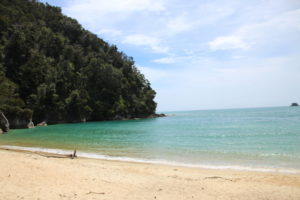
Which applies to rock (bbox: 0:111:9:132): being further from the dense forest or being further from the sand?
the sand

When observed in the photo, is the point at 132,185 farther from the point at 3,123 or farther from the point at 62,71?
the point at 62,71

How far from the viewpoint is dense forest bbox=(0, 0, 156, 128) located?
2424 inches

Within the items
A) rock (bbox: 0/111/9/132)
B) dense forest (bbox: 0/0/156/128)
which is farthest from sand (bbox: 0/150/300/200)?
dense forest (bbox: 0/0/156/128)

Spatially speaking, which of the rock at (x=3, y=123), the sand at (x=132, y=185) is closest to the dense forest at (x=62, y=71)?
the rock at (x=3, y=123)

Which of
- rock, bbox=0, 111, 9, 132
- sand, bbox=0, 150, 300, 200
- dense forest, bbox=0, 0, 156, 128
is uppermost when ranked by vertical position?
dense forest, bbox=0, 0, 156, 128

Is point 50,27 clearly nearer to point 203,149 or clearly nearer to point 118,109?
point 118,109

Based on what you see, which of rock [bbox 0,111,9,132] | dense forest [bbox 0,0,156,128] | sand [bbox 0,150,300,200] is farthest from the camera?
dense forest [bbox 0,0,156,128]

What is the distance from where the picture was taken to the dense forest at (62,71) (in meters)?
61.6

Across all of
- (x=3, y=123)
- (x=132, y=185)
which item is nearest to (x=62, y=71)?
(x=3, y=123)

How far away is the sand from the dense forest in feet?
137

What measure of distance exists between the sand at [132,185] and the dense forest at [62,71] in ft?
137

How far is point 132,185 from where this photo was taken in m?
8.11

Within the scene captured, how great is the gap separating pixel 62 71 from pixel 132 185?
2665 inches

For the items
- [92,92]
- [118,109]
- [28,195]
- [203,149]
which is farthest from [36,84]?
[28,195]
